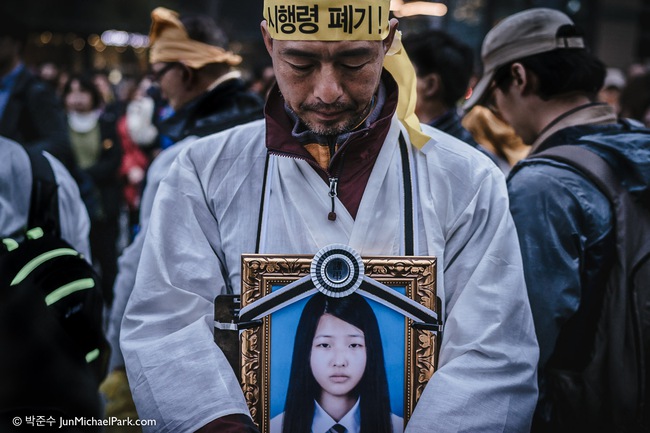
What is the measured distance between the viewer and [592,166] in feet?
8.96

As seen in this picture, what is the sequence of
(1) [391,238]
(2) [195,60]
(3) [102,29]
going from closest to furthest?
(1) [391,238] → (2) [195,60] → (3) [102,29]

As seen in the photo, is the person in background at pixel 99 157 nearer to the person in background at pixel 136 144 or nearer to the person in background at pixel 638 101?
the person in background at pixel 136 144

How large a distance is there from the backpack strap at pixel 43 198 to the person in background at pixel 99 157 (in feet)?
12.8

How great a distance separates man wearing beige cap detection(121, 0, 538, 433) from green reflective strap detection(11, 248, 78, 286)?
0.34 metres

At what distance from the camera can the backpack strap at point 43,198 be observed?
320cm

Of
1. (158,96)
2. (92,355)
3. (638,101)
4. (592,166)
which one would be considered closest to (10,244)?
(92,355)

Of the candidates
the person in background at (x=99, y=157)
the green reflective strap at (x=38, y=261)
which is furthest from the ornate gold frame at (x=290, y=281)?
the person in background at (x=99, y=157)

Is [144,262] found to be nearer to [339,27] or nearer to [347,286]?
[347,286]

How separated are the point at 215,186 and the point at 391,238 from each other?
0.52 m

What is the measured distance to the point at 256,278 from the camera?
6.89 ft

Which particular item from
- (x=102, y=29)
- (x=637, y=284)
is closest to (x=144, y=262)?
(x=637, y=284)

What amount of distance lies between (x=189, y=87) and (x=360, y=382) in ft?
8.82

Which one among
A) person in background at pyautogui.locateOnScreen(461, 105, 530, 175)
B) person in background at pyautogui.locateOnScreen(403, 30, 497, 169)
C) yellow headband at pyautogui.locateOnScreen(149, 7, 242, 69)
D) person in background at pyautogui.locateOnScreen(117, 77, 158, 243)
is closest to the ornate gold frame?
person in background at pyautogui.locateOnScreen(403, 30, 497, 169)

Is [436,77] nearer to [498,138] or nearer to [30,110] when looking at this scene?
[498,138]
